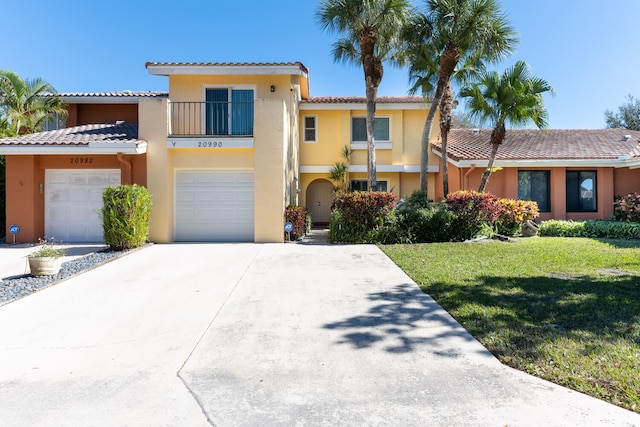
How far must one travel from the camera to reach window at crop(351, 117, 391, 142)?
18281 millimetres

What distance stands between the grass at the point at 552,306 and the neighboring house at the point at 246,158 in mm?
6013

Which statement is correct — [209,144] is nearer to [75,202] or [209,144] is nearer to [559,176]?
[75,202]

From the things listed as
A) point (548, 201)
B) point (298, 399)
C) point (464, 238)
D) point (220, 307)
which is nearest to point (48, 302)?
point (220, 307)

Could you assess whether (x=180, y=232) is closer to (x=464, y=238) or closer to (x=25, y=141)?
(x=25, y=141)

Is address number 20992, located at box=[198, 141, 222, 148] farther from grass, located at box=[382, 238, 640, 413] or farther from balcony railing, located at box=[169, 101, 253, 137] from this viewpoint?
grass, located at box=[382, 238, 640, 413]

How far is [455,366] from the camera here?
384 centimetres

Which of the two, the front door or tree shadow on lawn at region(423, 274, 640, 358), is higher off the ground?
the front door

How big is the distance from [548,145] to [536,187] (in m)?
2.67

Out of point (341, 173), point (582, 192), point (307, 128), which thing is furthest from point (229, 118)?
point (582, 192)

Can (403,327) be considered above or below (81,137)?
below

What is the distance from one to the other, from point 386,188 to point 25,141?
46.8 feet

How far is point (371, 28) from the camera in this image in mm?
13383

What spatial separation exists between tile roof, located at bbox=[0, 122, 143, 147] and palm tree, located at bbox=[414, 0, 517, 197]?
35.6 feet

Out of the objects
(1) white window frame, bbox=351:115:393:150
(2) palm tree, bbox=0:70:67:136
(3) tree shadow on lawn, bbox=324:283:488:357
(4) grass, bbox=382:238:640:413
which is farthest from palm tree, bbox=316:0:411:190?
(2) palm tree, bbox=0:70:67:136
